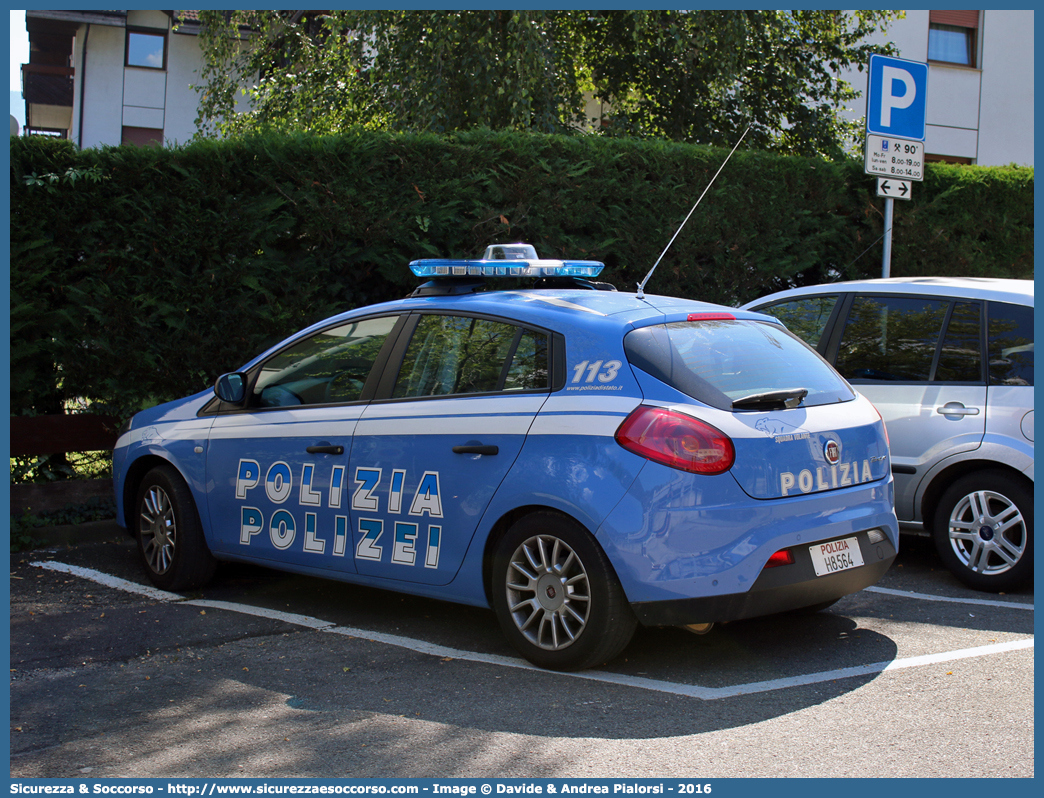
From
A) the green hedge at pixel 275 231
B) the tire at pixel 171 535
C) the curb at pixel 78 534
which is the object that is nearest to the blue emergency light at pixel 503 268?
the tire at pixel 171 535

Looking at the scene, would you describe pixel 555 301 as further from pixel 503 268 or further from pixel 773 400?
pixel 773 400

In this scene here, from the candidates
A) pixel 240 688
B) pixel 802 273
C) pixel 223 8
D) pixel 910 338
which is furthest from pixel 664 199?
pixel 223 8

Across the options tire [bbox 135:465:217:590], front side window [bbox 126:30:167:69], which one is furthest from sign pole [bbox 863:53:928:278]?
front side window [bbox 126:30:167:69]

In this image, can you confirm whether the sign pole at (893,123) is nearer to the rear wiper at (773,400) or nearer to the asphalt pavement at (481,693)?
the asphalt pavement at (481,693)

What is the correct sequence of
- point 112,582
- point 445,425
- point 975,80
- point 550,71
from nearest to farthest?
point 445,425 < point 112,582 < point 550,71 < point 975,80

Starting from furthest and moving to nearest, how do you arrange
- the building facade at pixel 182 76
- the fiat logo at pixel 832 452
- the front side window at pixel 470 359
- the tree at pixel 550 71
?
the building facade at pixel 182 76 < the tree at pixel 550 71 < the front side window at pixel 470 359 < the fiat logo at pixel 832 452

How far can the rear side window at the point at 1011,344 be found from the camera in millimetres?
5895

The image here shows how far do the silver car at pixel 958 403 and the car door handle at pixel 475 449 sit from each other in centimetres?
291

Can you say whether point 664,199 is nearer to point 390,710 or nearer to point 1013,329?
point 1013,329

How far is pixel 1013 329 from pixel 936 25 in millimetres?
17217

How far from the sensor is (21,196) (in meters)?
7.50

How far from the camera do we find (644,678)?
4.41 metres

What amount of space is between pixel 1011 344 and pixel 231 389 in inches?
175

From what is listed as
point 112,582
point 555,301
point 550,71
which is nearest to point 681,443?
point 555,301
